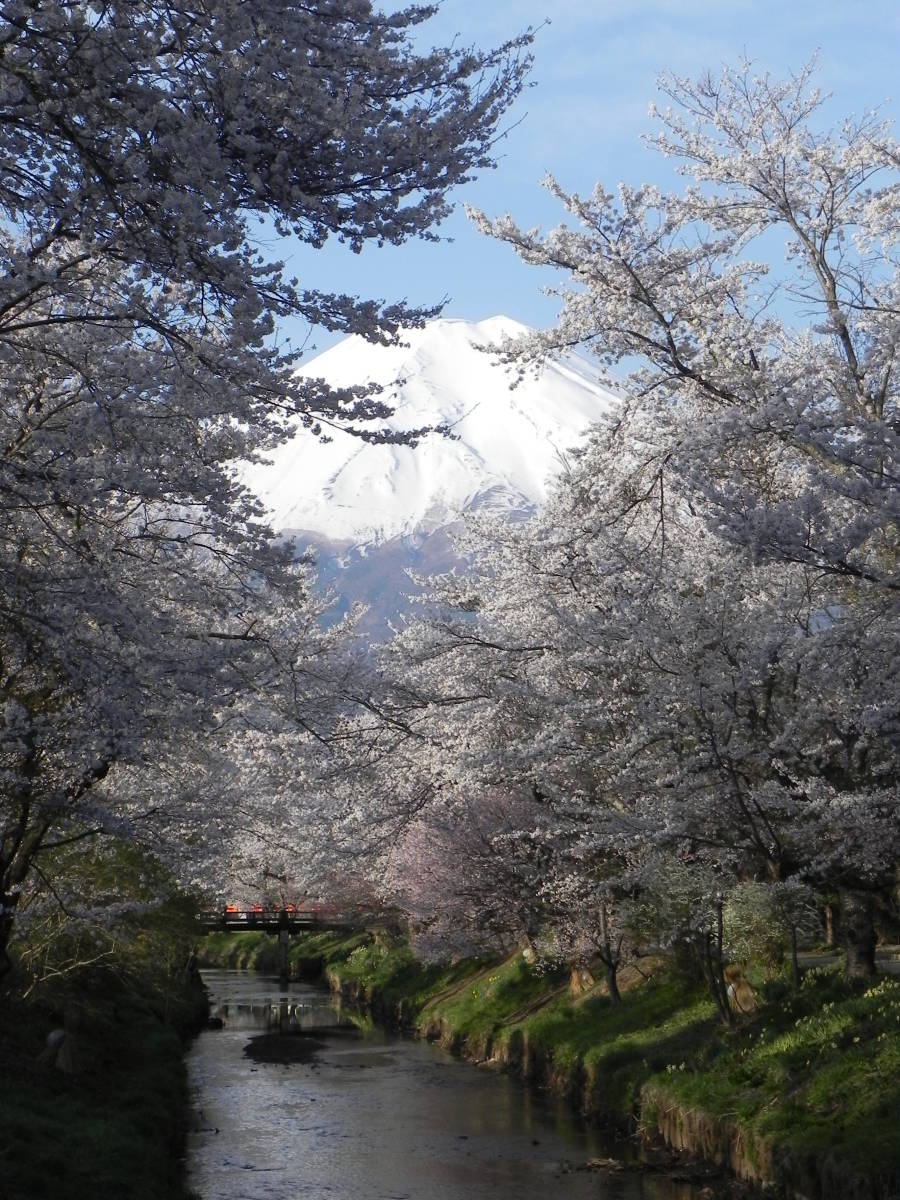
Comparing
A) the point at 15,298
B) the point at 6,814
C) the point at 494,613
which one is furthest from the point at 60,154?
the point at 494,613

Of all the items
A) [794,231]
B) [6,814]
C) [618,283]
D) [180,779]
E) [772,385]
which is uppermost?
[794,231]

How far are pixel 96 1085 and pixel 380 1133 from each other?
15.1 ft

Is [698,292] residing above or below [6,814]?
above

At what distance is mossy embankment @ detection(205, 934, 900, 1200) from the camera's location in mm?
12969

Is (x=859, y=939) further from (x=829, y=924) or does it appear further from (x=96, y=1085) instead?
(x=96, y=1085)

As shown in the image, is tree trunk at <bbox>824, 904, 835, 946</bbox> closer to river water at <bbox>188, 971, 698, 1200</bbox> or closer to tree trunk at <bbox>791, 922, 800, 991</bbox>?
river water at <bbox>188, 971, 698, 1200</bbox>

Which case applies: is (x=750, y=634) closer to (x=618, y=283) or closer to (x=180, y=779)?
(x=618, y=283)

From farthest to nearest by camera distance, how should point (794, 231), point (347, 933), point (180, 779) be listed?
1. point (347, 933)
2. point (180, 779)
3. point (794, 231)

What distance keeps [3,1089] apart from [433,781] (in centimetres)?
900

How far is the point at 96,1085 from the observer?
18250 mm

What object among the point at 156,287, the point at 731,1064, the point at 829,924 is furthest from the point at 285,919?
the point at 156,287

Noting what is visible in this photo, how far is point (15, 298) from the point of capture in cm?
748

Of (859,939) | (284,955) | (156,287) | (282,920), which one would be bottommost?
(284,955)

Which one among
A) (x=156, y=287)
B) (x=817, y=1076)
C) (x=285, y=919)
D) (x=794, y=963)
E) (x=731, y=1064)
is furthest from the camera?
(x=285, y=919)
